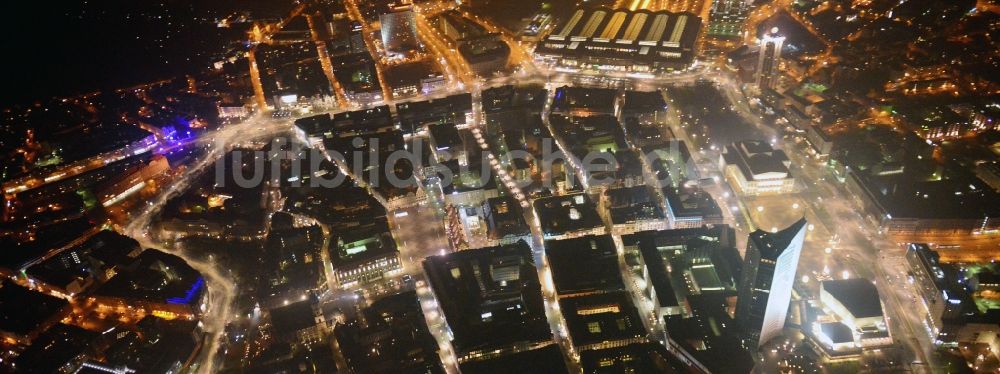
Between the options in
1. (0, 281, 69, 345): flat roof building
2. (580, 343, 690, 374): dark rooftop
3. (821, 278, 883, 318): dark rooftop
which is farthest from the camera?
(0, 281, 69, 345): flat roof building

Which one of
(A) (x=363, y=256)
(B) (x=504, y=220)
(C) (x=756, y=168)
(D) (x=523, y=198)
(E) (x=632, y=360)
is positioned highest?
(A) (x=363, y=256)

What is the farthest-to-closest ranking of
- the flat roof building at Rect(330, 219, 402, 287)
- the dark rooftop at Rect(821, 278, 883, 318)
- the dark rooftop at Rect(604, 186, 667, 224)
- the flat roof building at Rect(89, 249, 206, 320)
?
the dark rooftop at Rect(604, 186, 667, 224), the flat roof building at Rect(330, 219, 402, 287), the flat roof building at Rect(89, 249, 206, 320), the dark rooftop at Rect(821, 278, 883, 318)

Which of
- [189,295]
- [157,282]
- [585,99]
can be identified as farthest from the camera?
[585,99]

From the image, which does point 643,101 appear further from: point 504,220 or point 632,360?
point 632,360

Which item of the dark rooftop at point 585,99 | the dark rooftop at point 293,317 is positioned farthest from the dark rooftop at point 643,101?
the dark rooftop at point 293,317

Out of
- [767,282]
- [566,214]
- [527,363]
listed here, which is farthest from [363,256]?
[767,282]

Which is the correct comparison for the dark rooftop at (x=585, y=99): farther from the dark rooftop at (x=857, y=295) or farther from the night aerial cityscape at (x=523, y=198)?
the dark rooftop at (x=857, y=295)

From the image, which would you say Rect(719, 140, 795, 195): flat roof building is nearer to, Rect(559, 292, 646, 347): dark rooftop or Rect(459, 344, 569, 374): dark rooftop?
Rect(559, 292, 646, 347): dark rooftop

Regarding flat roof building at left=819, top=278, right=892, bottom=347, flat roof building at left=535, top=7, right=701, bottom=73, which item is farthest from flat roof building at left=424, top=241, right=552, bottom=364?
flat roof building at left=535, top=7, right=701, bottom=73

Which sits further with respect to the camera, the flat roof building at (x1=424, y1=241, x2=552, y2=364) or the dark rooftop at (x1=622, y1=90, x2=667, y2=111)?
the dark rooftop at (x1=622, y1=90, x2=667, y2=111)

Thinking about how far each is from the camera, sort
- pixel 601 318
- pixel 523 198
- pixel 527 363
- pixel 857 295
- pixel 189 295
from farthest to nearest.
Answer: pixel 523 198
pixel 189 295
pixel 601 318
pixel 857 295
pixel 527 363
